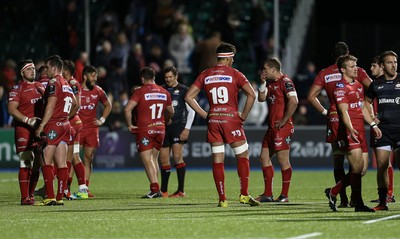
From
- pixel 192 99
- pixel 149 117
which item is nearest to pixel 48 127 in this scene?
pixel 192 99

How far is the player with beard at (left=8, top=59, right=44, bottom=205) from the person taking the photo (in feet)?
56.5

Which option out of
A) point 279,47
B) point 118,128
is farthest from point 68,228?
point 279,47

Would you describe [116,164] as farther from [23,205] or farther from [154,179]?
[23,205]

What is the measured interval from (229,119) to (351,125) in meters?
2.05

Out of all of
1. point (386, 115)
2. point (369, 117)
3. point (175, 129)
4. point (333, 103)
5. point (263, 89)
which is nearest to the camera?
point (369, 117)

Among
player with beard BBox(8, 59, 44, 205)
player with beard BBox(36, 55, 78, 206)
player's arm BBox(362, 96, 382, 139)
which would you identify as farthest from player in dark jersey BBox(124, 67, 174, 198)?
player's arm BBox(362, 96, 382, 139)

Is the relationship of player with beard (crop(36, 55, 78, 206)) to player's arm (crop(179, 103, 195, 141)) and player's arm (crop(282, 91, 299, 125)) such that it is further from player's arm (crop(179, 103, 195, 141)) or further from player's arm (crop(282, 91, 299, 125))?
player's arm (crop(282, 91, 299, 125))

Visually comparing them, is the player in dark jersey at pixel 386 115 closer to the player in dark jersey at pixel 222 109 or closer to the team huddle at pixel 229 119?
the team huddle at pixel 229 119

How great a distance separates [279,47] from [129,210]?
54.8 feet

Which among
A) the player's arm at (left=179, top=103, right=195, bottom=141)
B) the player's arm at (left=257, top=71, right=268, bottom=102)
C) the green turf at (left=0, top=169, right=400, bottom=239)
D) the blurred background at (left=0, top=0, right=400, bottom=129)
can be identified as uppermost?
the blurred background at (left=0, top=0, right=400, bottom=129)

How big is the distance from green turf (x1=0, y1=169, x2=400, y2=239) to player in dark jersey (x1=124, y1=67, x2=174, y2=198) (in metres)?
0.53

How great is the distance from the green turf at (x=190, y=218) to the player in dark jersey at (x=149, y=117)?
20.9 inches

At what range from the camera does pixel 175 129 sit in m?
20.0

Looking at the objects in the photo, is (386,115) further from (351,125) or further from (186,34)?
(186,34)
